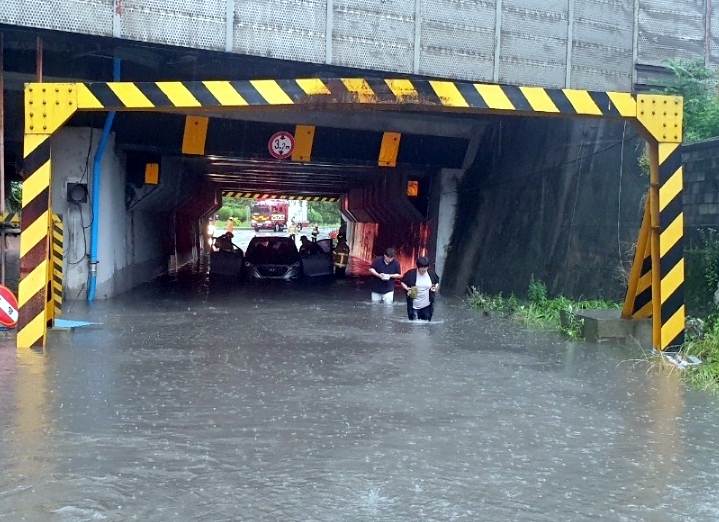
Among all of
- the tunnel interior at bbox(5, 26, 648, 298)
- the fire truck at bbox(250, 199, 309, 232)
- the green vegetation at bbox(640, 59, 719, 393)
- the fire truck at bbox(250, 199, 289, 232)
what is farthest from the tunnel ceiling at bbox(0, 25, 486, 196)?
the fire truck at bbox(250, 199, 309, 232)

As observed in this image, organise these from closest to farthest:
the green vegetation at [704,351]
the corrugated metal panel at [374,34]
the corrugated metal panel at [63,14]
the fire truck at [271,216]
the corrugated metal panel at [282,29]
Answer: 1. the green vegetation at [704,351]
2. the corrugated metal panel at [63,14]
3. the corrugated metal panel at [282,29]
4. the corrugated metal panel at [374,34]
5. the fire truck at [271,216]

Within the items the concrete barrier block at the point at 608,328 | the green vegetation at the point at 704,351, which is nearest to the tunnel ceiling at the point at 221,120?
the concrete barrier block at the point at 608,328

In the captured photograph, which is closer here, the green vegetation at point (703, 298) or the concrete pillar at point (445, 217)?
the green vegetation at point (703, 298)

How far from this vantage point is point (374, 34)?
519 inches

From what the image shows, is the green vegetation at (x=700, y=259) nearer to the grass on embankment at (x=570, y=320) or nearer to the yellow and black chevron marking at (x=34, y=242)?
the grass on embankment at (x=570, y=320)

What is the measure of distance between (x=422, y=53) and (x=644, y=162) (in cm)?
387

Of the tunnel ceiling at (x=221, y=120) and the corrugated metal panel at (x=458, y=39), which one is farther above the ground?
the corrugated metal panel at (x=458, y=39)

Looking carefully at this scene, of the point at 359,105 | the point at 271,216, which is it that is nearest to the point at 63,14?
the point at 359,105

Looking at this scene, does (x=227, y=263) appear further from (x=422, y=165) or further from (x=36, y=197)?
(x=36, y=197)

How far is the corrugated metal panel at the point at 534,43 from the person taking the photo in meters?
14.0

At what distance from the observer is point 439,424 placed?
23.1 feet

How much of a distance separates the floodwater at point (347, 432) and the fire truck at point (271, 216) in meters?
70.5

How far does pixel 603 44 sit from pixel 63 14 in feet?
28.7

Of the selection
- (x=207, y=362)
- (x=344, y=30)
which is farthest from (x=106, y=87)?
(x=344, y=30)
